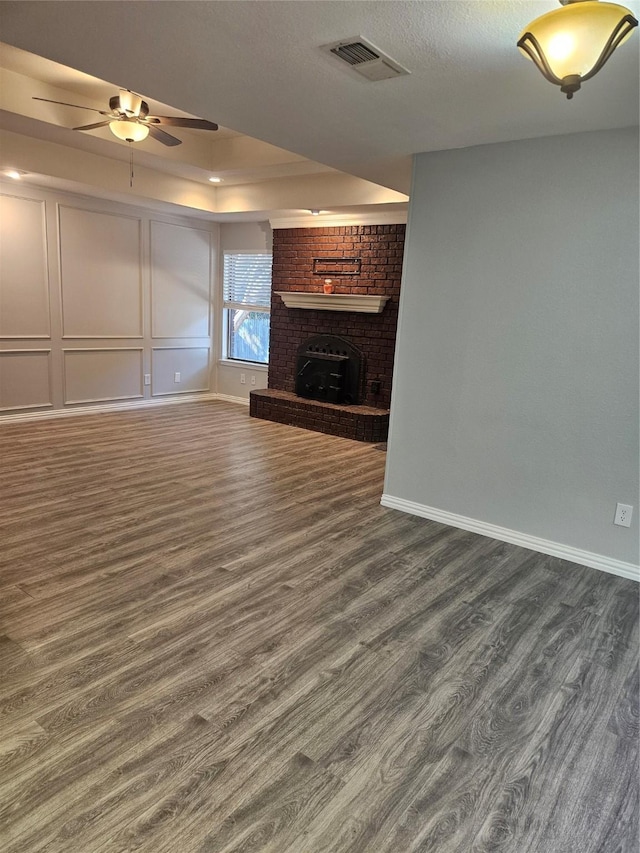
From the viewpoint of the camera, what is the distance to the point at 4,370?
563cm

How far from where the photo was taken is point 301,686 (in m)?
2.00

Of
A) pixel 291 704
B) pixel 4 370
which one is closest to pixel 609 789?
pixel 291 704

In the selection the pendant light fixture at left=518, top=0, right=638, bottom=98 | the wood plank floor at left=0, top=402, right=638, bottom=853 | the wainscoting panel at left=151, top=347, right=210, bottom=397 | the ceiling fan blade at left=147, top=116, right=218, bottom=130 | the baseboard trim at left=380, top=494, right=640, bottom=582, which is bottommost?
the wood plank floor at left=0, top=402, right=638, bottom=853

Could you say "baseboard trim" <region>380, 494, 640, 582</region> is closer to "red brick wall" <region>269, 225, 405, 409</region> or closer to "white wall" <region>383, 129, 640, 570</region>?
"white wall" <region>383, 129, 640, 570</region>

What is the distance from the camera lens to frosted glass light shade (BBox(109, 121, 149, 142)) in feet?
12.5

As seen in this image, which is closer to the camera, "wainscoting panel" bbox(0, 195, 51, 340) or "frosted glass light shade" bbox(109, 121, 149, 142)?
A: "frosted glass light shade" bbox(109, 121, 149, 142)

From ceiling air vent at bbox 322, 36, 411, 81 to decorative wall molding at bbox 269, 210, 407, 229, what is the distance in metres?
3.39

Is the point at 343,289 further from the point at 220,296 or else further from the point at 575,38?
the point at 575,38

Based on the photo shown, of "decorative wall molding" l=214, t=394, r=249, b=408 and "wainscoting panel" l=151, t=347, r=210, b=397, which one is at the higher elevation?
"wainscoting panel" l=151, t=347, r=210, b=397

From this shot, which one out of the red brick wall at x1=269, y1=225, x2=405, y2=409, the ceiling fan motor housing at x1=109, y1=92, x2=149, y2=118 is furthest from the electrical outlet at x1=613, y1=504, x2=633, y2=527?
the ceiling fan motor housing at x1=109, y1=92, x2=149, y2=118

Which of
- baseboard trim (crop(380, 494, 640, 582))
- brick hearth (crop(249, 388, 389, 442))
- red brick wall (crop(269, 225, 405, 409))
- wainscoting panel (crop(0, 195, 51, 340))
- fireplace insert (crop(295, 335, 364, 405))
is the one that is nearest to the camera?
baseboard trim (crop(380, 494, 640, 582))

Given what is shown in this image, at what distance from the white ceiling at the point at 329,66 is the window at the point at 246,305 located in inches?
161

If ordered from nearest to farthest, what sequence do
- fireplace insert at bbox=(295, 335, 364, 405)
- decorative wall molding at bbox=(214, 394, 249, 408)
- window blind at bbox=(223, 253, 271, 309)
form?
fireplace insert at bbox=(295, 335, 364, 405), window blind at bbox=(223, 253, 271, 309), decorative wall molding at bbox=(214, 394, 249, 408)

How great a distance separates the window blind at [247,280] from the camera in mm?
7207
